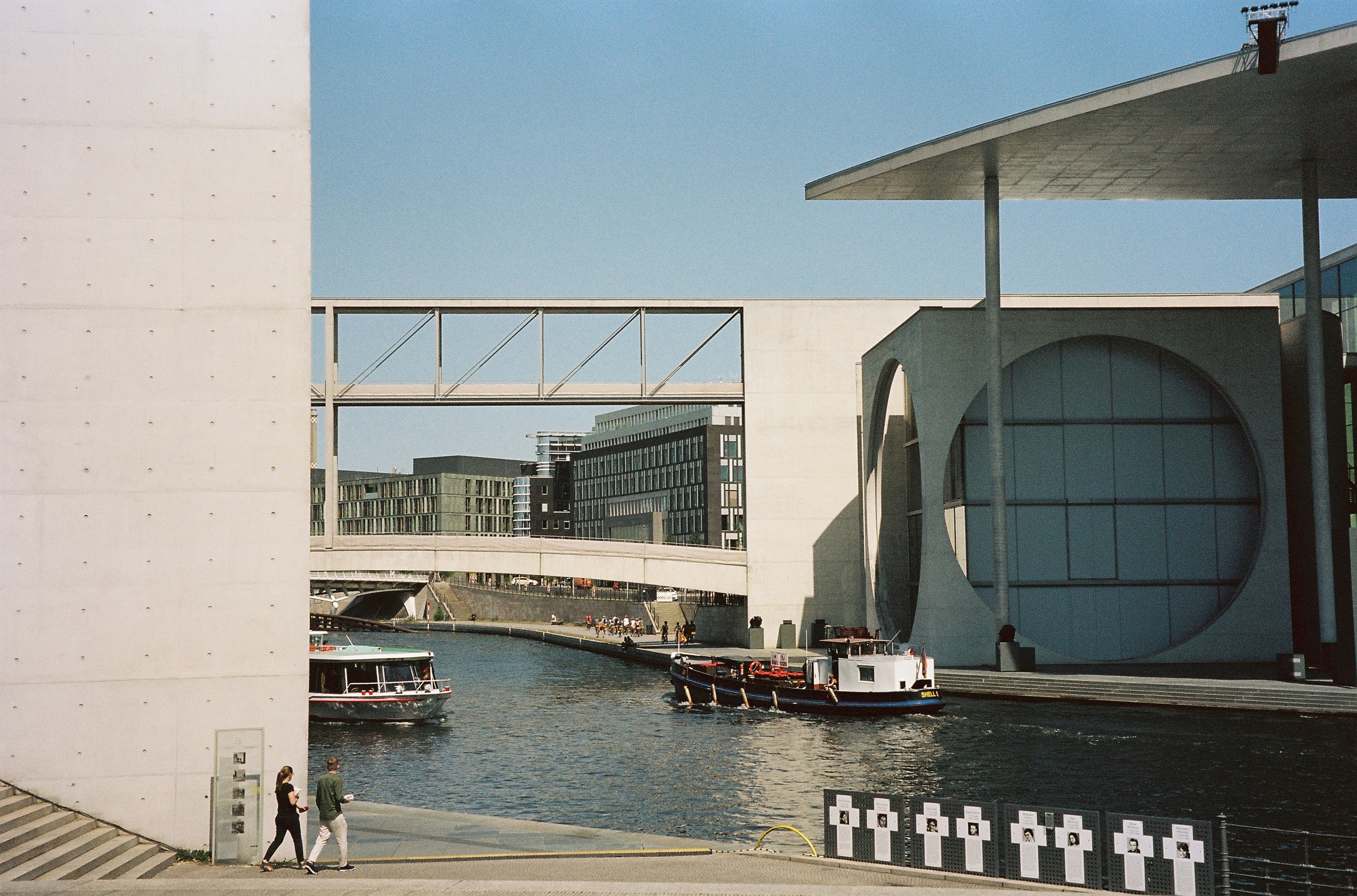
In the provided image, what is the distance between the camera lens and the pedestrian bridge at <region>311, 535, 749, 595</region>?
236 feet

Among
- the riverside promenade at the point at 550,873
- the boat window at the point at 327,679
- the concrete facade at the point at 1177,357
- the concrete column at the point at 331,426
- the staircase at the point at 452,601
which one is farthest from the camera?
the staircase at the point at 452,601

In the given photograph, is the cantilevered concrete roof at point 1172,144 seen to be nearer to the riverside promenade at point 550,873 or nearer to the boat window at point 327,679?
the boat window at point 327,679

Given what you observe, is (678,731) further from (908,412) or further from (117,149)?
(117,149)

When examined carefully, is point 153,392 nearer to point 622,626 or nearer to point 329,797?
point 329,797

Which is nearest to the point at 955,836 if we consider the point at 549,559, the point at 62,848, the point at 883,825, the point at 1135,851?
the point at 883,825

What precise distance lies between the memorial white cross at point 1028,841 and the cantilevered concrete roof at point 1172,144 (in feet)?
96.5

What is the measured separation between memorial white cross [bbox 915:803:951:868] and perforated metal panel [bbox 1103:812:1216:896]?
227cm

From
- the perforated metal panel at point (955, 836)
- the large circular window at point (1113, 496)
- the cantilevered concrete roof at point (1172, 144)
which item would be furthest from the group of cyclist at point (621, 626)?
the perforated metal panel at point (955, 836)

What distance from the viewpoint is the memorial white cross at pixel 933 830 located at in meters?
18.4

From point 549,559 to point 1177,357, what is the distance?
34.5m

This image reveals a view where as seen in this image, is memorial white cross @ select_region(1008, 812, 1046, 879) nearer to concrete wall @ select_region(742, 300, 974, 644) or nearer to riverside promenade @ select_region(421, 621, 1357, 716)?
riverside promenade @ select_region(421, 621, 1357, 716)

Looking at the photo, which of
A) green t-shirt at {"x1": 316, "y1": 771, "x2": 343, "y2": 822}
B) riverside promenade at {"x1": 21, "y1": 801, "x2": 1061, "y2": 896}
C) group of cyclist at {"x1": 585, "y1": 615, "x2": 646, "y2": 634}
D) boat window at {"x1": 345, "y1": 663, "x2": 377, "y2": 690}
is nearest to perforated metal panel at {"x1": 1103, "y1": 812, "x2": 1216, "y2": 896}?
riverside promenade at {"x1": 21, "y1": 801, "x2": 1061, "y2": 896}

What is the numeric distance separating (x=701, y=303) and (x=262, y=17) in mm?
52901

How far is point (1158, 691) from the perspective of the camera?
45.7m
